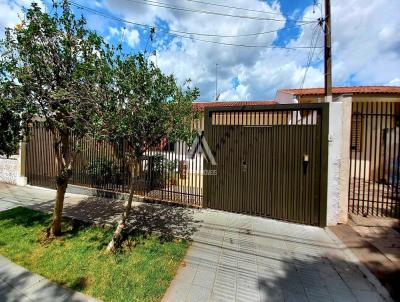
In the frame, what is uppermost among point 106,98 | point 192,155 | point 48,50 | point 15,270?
point 48,50

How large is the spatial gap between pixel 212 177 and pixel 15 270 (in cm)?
455

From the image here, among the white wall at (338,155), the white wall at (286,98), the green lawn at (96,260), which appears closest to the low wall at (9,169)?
Answer: the green lawn at (96,260)

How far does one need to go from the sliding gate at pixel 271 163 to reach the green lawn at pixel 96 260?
7.52ft

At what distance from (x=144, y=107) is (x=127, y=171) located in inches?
177

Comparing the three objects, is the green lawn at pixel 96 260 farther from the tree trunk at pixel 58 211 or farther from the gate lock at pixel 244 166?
the gate lock at pixel 244 166

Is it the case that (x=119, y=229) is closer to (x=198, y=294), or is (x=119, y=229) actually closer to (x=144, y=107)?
(x=198, y=294)

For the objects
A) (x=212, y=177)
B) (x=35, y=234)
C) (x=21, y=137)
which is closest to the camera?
(x=21, y=137)

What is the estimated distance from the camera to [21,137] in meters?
4.58

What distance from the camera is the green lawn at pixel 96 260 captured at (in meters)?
3.28

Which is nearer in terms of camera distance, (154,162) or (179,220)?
(179,220)

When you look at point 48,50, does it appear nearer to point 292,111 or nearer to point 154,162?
point 154,162

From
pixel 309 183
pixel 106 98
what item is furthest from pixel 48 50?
pixel 309 183

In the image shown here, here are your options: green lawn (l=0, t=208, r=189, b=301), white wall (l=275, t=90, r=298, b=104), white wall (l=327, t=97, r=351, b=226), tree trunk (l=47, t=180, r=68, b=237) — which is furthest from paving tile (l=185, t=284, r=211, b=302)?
white wall (l=275, t=90, r=298, b=104)

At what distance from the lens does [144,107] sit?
11.8 ft
